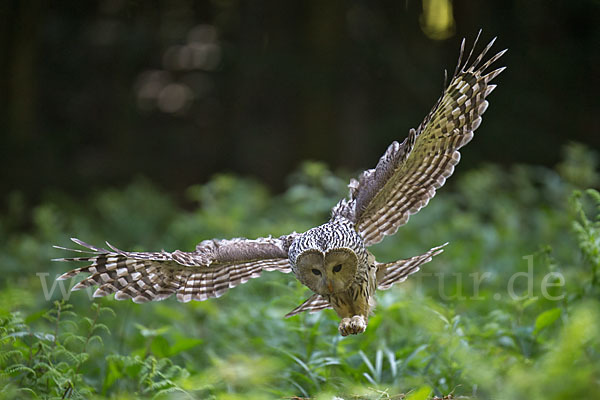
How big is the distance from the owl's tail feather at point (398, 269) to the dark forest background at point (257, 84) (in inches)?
314

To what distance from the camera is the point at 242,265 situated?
189 inches

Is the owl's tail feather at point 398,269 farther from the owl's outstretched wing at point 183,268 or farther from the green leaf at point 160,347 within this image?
the green leaf at point 160,347

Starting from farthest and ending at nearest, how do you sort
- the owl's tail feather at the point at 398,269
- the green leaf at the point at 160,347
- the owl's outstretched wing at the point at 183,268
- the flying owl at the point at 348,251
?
1. the green leaf at the point at 160,347
2. the owl's tail feather at the point at 398,269
3. the owl's outstretched wing at the point at 183,268
4. the flying owl at the point at 348,251

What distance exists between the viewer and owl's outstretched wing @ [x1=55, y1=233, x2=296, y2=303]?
430cm

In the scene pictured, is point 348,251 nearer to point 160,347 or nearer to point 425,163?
point 425,163

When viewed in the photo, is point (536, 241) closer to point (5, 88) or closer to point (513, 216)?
point (513, 216)

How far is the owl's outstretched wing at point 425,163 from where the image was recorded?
430 centimetres

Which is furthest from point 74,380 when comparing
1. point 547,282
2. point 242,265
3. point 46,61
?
point 46,61

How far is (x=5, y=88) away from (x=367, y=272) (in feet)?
37.5

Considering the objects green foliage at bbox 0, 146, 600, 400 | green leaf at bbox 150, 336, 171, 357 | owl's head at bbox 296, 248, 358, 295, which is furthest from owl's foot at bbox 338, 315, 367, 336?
green leaf at bbox 150, 336, 171, 357

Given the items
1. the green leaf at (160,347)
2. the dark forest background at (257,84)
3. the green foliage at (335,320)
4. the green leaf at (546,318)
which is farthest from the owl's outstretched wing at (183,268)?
the dark forest background at (257,84)

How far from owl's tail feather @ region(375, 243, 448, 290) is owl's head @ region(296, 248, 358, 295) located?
2.01ft

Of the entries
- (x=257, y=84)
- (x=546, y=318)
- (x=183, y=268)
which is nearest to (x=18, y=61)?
(x=257, y=84)

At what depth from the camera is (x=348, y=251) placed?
3.92 meters
